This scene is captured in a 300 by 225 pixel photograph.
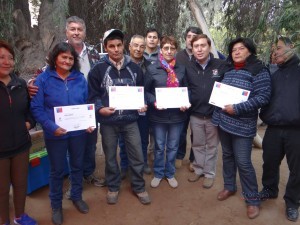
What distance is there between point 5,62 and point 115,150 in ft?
4.94

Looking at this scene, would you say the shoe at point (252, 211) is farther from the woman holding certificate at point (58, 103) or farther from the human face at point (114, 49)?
the human face at point (114, 49)

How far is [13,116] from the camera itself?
2.53m

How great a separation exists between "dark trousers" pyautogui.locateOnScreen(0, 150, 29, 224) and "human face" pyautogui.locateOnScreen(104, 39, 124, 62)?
4.45 ft

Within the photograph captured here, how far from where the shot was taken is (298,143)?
2.83m

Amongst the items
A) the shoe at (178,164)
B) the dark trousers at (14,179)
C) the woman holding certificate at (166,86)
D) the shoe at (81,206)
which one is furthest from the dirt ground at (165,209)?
the woman holding certificate at (166,86)

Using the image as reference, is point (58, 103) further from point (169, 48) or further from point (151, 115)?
point (169, 48)

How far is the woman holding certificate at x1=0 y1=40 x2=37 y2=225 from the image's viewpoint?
2.48m

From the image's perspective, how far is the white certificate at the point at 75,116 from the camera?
2730mm

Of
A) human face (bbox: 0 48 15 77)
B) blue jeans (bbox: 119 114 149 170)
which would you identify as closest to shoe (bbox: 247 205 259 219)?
blue jeans (bbox: 119 114 149 170)

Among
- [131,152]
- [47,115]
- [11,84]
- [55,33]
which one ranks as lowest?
[131,152]

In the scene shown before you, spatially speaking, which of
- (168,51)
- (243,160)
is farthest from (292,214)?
(168,51)

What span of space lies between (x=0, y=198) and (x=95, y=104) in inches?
52.2

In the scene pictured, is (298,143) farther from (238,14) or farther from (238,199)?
(238,14)

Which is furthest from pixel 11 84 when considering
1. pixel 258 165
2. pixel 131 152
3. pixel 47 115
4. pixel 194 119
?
pixel 258 165
